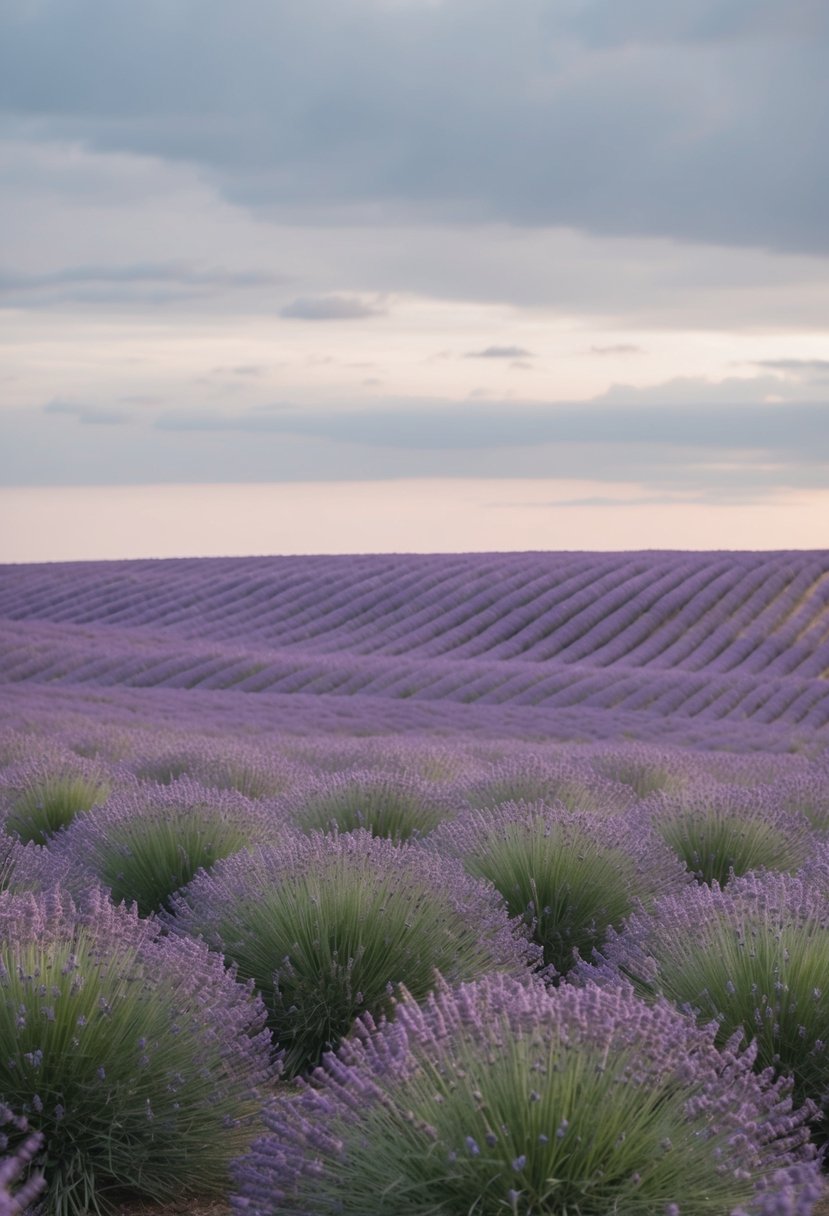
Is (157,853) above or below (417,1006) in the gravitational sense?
below

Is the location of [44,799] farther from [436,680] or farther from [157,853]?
[436,680]

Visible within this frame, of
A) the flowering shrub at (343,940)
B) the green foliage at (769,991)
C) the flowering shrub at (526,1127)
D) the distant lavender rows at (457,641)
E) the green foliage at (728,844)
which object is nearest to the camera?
the flowering shrub at (526,1127)

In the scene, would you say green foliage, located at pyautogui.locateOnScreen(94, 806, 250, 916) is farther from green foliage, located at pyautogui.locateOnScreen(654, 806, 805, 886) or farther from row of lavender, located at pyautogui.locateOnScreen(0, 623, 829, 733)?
row of lavender, located at pyautogui.locateOnScreen(0, 623, 829, 733)

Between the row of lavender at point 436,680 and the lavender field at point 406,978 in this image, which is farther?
the row of lavender at point 436,680

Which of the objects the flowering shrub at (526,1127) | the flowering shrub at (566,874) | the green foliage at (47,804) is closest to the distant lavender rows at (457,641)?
the green foliage at (47,804)

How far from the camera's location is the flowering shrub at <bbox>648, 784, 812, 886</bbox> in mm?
8016

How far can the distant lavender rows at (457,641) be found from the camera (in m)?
21.8

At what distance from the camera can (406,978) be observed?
544 centimetres

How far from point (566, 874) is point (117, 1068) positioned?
319 cm

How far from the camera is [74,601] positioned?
38.5 meters

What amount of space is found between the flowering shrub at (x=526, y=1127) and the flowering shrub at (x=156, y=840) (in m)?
3.88

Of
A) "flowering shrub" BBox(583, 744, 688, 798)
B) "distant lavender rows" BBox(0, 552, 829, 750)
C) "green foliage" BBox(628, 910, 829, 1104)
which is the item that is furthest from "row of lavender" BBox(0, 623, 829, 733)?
"green foliage" BBox(628, 910, 829, 1104)

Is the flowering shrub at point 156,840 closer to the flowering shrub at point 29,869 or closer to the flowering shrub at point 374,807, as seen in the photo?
the flowering shrub at point 29,869

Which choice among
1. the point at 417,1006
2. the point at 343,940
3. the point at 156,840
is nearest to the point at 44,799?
the point at 156,840
